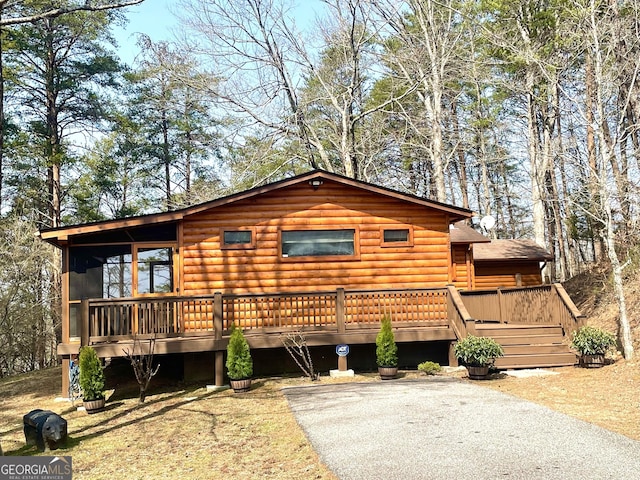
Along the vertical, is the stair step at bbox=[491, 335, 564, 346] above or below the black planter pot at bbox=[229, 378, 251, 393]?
above

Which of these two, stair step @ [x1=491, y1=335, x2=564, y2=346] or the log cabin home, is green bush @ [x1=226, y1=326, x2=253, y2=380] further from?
stair step @ [x1=491, y1=335, x2=564, y2=346]

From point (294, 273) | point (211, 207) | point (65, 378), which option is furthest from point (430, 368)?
point (65, 378)

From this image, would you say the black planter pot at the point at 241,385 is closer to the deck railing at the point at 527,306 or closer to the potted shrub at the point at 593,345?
the potted shrub at the point at 593,345

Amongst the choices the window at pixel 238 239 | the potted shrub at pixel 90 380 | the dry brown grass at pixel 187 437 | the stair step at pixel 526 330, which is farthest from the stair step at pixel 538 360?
the potted shrub at pixel 90 380

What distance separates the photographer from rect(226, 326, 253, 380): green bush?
9633mm

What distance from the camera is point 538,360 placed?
10.6 m

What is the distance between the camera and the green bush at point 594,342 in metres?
9.96

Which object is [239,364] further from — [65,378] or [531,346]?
[531,346]

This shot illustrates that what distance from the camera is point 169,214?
11164 millimetres

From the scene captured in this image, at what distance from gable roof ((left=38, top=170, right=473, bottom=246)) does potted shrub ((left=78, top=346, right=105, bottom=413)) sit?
115 inches

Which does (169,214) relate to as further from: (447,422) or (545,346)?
(545,346)

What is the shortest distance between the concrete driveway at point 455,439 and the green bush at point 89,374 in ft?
10.6

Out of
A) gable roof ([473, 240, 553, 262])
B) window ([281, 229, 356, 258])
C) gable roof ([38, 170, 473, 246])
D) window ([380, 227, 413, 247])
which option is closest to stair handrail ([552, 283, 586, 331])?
gable roof ([38, 170, 473, 246])

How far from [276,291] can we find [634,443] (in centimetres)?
765
